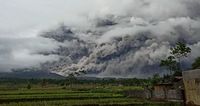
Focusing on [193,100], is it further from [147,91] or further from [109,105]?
[147,91]

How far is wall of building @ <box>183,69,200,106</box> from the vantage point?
20219 millimetres

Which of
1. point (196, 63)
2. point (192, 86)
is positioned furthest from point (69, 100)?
point (196, 63)

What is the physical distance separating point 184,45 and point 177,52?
9.50ft

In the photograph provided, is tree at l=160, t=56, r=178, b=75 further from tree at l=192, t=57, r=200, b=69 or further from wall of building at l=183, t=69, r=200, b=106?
wall of building at l=183, t=69, r=200, b=106

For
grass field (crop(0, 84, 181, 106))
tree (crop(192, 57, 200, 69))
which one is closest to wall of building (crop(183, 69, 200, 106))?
grass field (crop(0, 84, 181, 106))

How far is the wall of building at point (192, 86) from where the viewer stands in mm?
20219

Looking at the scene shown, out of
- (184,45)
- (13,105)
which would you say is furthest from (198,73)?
(184,45)

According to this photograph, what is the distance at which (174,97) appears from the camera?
2156 inches

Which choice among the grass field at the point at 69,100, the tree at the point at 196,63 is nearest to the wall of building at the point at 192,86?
the grass field at the point at 69,100

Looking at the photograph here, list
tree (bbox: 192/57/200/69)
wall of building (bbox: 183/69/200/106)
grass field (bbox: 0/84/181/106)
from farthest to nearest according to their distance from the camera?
tree (bbox: 192/57/200/69) < grass field (bbox: 0/84/181/106) < wall of building (bbox: 183/69/200/106)

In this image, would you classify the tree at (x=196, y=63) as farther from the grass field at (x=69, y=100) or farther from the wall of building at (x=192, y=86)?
the wall of building at (x=192, y=86)

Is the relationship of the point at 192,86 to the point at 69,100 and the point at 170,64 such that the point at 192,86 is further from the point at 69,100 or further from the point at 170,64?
the point at 170,64

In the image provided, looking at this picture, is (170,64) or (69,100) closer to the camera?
(69,100)

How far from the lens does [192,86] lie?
68.3 ft
